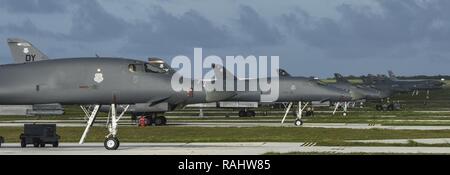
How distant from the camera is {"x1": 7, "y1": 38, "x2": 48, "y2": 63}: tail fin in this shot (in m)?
63.7

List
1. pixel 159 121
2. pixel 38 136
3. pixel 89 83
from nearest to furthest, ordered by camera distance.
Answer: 1. pixel 89 83
2. pixel 38 136
3. pixel 159 121

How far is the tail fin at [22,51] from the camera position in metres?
63.7

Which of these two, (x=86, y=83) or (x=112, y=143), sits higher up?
(x=86, y=83)

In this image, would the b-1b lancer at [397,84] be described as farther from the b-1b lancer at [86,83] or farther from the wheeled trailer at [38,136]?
the b-1b lancer at [86,83]

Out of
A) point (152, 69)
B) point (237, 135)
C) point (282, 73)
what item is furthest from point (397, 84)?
point (152, 69)

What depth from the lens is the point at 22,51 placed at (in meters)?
63.7

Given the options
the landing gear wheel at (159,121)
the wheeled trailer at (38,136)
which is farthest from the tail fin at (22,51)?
the wheeled trailer at (38,136)

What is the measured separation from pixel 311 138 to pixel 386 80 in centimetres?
10822

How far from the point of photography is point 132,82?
3164cm

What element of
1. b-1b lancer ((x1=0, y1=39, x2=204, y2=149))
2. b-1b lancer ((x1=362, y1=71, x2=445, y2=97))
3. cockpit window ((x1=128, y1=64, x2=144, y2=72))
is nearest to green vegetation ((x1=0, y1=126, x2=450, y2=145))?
b-1b lancer ((x1=0, y1=39, x2=204, y2=149))

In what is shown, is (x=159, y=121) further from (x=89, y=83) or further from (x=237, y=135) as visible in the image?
(x=89, y=83)

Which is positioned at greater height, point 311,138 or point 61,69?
point 61,69
